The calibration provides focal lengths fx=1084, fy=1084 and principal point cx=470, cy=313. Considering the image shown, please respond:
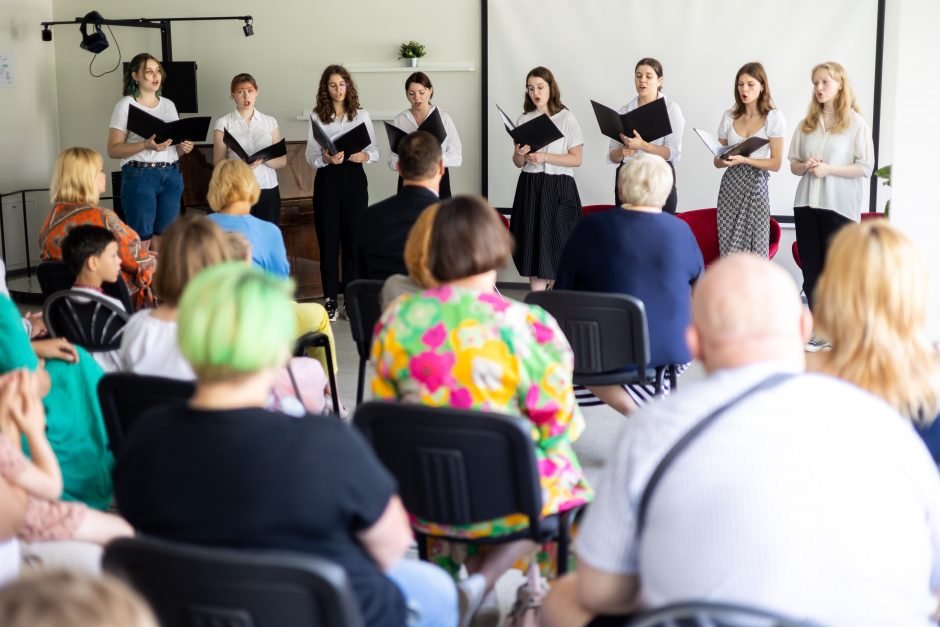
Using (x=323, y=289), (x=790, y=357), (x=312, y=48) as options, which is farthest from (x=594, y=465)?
(x=312, y=48)

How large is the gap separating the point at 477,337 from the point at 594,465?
1930 mm

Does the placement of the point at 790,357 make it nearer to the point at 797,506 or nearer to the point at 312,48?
the point at 797,506

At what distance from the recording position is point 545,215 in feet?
22.7

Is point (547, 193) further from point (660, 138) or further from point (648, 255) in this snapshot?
point (648, 255)

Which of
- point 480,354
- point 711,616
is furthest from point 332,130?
point 711,616

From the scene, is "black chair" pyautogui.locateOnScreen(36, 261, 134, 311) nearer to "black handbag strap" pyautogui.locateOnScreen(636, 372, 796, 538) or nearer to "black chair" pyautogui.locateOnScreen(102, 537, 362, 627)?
"black chair" pyautogui.locateOnScreen(102, 537, 362, 627)

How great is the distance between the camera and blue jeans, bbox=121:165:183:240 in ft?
23.3

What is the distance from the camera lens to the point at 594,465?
4.16 m

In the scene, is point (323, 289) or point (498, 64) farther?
point (498, 64)

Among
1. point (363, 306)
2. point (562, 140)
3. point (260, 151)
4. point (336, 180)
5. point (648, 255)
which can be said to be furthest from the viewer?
point (336, 180)

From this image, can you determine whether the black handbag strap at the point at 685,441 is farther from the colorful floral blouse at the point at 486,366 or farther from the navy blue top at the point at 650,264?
the navy blue top at the point at 650,264

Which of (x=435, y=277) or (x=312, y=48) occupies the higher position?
(x=312, y=48)

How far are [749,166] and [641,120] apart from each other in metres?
0.75

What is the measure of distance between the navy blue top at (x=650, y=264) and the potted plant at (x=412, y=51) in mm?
4443
